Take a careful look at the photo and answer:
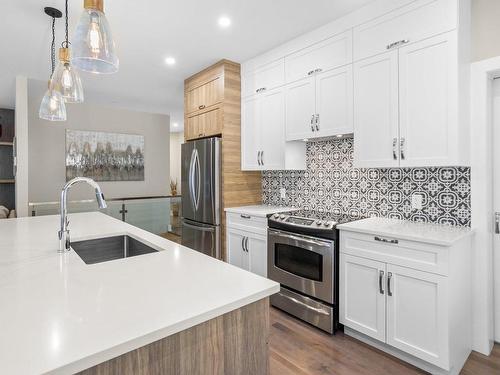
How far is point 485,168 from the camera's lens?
6.75ft

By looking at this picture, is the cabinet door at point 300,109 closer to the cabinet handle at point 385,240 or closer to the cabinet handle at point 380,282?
the cabinet handle at point 385,240

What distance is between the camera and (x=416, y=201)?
2.39m

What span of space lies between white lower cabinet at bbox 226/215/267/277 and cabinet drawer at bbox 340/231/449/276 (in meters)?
0.95

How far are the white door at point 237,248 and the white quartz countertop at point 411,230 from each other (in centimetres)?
130

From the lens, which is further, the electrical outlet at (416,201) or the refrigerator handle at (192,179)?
the refrigerator handle at (192,179)

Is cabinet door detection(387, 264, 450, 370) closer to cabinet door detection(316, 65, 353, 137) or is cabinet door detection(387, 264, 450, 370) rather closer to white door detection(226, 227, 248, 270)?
cabinet door detection(316, 65, 353, 137)

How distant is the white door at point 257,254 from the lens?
3.00 m

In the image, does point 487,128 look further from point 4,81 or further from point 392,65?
point 4,81

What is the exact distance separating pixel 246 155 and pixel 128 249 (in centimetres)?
192

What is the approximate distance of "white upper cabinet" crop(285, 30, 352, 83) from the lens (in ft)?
8.38

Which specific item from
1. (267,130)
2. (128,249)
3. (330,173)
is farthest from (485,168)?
(128,249)

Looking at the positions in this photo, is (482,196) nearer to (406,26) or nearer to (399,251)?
(399,251)

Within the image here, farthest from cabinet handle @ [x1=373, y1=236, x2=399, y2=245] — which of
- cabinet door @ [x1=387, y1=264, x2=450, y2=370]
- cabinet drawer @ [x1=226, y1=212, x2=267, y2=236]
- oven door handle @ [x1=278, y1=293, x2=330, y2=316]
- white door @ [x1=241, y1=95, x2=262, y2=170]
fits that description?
white door @ [x1=241, y1=95, x2=262, y2=170]

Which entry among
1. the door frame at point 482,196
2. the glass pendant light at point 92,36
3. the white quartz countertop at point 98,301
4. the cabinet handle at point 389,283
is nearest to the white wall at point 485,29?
the door frame at point 482,196
